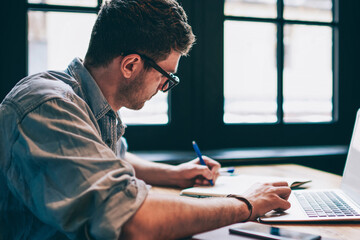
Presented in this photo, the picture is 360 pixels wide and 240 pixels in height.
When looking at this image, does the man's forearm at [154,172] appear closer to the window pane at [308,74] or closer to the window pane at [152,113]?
the window pane at [152,113]

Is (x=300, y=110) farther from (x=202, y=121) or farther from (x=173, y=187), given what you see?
(x=173, y=187)

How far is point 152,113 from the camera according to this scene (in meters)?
2.06

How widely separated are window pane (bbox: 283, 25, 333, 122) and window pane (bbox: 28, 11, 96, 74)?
132cm

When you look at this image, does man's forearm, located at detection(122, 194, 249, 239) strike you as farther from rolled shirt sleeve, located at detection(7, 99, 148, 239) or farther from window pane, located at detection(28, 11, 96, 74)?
window pane, located at detection(28, 11, 96, 74)

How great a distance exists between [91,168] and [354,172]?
2.70 feet

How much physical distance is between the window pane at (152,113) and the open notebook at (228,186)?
790 millimetres

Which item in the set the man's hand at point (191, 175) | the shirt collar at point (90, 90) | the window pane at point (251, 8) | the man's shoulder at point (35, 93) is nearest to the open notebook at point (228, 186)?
the man's hand at point (191, 175)

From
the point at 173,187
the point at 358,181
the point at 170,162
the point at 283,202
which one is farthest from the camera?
the point at 170,162

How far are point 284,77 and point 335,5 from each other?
63 cm

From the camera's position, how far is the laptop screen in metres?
1.03

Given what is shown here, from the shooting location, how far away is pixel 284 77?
225cm

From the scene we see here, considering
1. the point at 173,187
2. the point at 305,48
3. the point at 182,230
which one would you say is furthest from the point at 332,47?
the point at 182,230

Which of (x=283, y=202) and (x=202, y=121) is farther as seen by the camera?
(x=202, y=121)

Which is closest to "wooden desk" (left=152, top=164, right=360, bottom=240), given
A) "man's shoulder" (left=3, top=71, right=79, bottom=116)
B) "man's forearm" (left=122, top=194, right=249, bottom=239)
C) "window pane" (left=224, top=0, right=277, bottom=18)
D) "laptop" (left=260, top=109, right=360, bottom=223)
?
"laptop" (left=260, top=109, right=360, bottom=223)
